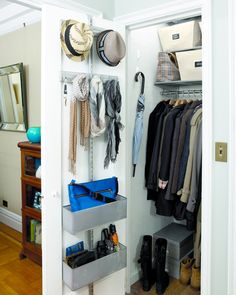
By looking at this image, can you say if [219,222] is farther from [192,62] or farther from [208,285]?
[192,62]

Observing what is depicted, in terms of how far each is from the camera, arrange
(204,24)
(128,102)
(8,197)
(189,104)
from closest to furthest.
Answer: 1. (204,24)
2. (128,102)
3. (189,104)
4. (8,197)

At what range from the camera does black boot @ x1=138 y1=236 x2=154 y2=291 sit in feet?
7.72

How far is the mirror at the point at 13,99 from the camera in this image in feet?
10.5

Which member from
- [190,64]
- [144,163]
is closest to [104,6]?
[190,64]

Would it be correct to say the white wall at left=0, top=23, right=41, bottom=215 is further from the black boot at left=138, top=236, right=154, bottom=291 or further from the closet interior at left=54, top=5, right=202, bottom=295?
the black boot at left=138, top=236, right=154, bottom=291

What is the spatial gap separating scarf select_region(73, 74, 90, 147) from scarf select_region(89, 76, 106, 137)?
3 centimetres

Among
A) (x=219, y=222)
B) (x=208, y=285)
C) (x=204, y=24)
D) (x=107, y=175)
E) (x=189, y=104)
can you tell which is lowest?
(x=208, y=285)

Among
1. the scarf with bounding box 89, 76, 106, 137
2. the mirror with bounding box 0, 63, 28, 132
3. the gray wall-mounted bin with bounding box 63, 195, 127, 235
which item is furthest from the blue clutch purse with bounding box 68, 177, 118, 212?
the mirror with bounding box 0, 63, 28, 132

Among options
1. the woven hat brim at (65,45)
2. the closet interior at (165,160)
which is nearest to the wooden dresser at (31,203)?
→ the closet interior at (165,160)

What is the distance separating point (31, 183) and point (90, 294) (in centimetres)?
114

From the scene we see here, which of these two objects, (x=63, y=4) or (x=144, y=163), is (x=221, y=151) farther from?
(x=63, y=4)

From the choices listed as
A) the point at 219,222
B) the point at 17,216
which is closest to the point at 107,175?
the point at 219,222

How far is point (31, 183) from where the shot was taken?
2670mm

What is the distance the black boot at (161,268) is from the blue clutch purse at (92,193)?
0.78 m
